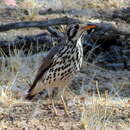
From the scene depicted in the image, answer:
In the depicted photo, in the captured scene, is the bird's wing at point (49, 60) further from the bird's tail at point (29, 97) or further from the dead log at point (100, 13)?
the dead log at point (100, 13)

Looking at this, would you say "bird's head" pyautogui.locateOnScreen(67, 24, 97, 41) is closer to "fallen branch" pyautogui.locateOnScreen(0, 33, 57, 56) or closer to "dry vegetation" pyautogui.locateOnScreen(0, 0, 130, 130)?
"dry vegetation" pyautogui.locateOnScreen(0, 0, 130, 130)

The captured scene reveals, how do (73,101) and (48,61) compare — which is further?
(73,101)

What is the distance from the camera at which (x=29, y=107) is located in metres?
6.15

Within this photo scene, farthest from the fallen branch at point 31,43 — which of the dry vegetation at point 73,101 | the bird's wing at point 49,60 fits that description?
the bird's wing at point 49,60

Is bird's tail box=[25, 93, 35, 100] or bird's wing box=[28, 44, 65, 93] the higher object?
bird's wing box=[28, 44, 65, 93]

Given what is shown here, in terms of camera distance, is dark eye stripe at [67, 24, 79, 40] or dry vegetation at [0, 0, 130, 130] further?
dark eye stripe at [67, 24, 79, 40]

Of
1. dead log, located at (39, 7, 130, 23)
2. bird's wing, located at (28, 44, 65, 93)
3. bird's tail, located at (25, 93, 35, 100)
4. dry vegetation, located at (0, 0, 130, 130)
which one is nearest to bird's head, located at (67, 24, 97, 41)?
bird's wing, located at (28, 44, 65, 93)

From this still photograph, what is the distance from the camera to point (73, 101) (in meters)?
6.48

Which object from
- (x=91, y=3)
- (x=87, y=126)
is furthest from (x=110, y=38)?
(x=91, y=3)

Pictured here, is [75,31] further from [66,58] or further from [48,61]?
[48,61]

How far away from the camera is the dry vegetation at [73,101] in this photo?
5520mm

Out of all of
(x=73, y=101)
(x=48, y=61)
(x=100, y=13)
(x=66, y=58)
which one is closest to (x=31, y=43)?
(x=73, y=101)

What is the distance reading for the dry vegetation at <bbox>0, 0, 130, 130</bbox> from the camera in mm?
5520

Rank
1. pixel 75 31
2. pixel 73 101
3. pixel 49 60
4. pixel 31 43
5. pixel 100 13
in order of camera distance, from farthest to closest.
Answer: pixel 100 13
pixel 31 43
pixel 73 101
pixel 49 60
pixel 75 31
